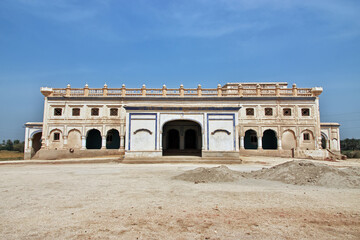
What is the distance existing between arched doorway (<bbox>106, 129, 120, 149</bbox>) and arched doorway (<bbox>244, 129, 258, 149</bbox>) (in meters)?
14.8

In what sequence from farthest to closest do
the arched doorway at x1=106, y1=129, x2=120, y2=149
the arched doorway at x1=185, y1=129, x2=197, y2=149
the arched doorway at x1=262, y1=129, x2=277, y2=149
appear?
the arched doorway at x1=262, y1=129, x2=277, y2=149
the arched doorway at x1=106, y1=129, x2=120, y2=149
the arched doorway at x1=185, y1=129, x2=197, y2=149

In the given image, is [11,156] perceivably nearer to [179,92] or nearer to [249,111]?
[179,92]

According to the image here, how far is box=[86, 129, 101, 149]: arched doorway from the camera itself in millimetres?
30111

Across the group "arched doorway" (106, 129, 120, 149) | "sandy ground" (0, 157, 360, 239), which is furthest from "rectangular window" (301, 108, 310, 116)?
"sandy ground" (0, 157, 360, 239)

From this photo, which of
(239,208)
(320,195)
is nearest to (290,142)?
(320,195)

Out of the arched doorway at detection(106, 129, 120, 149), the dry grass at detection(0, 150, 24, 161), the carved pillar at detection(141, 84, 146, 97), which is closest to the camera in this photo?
the carved pillar at detection(141, 84, 146, 97)

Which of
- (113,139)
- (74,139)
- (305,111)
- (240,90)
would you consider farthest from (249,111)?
(74,139)

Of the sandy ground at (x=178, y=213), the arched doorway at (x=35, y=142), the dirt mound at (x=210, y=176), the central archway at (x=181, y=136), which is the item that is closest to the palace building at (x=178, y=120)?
the central archway at (x=181, y=136)

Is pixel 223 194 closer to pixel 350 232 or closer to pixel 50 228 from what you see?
pixel 350 232

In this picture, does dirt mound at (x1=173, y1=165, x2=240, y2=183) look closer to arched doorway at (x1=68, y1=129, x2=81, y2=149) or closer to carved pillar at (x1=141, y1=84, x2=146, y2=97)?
carved pillar at (x1=141, y1=84, x2=146, y2=97)

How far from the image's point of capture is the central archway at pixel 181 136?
2653 centimetres

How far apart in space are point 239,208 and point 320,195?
2992 millimetres

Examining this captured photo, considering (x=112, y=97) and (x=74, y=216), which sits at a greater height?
(x=112, y=97)

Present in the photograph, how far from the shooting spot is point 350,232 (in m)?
4.31
